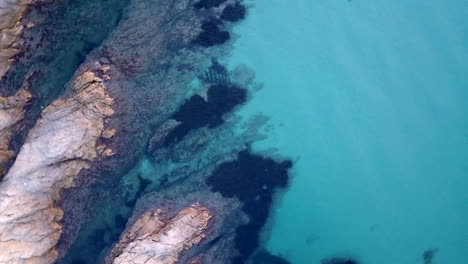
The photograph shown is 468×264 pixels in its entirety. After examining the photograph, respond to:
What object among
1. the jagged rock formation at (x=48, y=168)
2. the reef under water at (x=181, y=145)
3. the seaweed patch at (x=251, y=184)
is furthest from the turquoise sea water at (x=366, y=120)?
the jagged rock formation at (x=48, y=168)

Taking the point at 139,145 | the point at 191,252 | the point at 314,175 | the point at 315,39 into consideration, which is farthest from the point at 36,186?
the point at 315,39

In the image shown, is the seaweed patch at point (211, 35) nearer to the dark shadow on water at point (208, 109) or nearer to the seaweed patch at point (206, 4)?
the seaweed patch at point (206, 4)

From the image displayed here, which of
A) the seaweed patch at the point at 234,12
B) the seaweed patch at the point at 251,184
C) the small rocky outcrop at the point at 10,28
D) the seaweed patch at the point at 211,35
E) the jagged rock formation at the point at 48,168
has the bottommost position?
the seaweed patch at the point at 251,184

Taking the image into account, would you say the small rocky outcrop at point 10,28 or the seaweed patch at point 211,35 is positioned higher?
the small rocky outcrop at point 10,28

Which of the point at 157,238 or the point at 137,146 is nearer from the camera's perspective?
the point at 157,238

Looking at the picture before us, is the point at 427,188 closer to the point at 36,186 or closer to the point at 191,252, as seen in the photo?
the point at 191,252

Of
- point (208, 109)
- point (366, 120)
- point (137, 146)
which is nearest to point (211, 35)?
point (208, 109)

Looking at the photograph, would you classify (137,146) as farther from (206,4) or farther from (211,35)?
(206,4)
